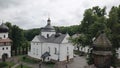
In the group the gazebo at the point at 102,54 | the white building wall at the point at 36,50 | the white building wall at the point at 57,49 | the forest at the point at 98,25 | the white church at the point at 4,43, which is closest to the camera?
the gazebo at the point at 102,54

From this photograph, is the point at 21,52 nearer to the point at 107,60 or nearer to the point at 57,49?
the point at 57,49

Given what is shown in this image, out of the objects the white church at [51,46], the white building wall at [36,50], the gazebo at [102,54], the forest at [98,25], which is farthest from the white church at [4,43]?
the gazebo at [102,54]

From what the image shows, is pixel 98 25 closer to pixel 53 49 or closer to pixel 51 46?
pixel 53 49

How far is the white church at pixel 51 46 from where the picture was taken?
44219mm

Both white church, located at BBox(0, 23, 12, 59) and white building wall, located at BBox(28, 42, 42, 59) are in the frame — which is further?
Answer: white church, located at BBox(0, 23, 12, 59)

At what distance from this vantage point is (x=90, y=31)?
29172mm

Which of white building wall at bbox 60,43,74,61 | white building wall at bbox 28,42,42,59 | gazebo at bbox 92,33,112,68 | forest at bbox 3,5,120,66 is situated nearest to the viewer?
gazebo at bbox 92,33,112,68

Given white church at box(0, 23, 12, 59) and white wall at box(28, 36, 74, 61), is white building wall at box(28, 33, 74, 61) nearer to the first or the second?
white wall at box(28, 36, 74, 61)

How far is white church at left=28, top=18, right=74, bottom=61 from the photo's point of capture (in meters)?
44.2

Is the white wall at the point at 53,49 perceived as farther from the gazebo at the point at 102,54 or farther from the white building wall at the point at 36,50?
the gazebo at the point at 102,54

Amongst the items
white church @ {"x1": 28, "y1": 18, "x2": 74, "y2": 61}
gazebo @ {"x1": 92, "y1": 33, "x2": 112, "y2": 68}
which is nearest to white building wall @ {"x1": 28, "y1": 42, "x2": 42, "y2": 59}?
white church @ {"x1": 28, "y1": 18, "x2": 74, "y2": 61}

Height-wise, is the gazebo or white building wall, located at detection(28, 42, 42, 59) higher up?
the gazebo

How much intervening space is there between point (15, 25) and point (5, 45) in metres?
8.89

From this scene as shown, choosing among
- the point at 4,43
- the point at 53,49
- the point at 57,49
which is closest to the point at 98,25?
the point at 57,49
